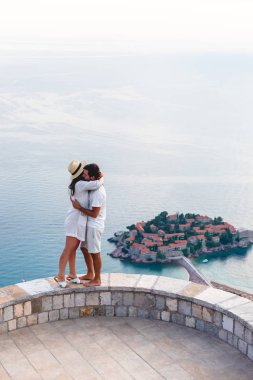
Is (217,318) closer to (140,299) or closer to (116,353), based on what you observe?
(140,299)

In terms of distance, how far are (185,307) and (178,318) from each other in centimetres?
12

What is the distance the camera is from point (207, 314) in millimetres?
4098

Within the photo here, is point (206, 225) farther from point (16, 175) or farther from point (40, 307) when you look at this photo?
point (40, 307)

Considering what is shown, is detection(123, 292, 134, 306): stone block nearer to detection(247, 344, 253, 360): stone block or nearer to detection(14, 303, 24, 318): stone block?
detection(14, 303, 24, 318): stone block

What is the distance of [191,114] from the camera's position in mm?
95938

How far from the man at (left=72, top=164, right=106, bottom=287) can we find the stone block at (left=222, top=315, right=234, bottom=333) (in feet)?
3.22

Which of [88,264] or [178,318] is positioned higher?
[88,264]

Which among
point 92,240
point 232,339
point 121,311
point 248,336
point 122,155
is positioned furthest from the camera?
point 122,155

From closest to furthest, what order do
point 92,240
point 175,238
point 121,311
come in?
1. point 92,240
2. point 121,311
3. point 175,238

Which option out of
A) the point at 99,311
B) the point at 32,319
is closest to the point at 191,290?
the point at 99,311

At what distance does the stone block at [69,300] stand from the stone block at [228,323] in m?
1.14

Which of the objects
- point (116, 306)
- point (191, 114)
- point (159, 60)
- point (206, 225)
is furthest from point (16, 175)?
point (159, 60)

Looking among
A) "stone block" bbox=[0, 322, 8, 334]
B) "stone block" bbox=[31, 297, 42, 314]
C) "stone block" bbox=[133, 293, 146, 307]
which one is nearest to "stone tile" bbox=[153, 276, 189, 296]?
"stone block" bbox=[133, 293, 146, 307]

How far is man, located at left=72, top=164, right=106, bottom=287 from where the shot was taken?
13.3ft
